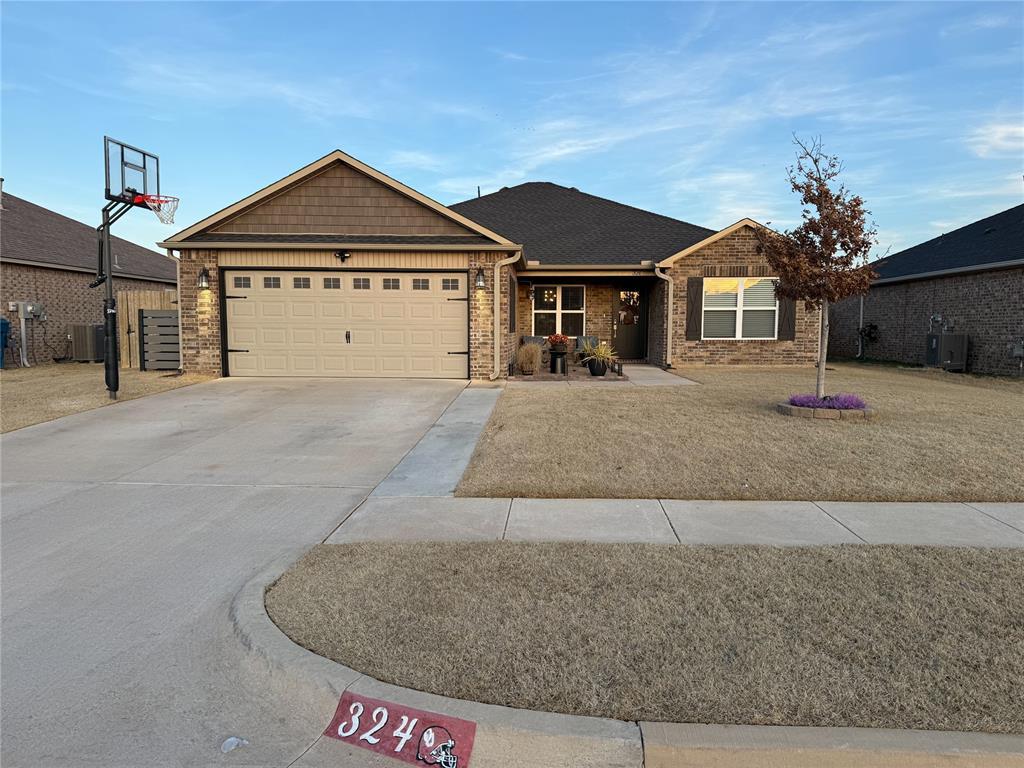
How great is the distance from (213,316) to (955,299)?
65.4 feet

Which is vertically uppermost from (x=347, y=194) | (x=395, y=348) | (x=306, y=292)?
(x=347, y=194)

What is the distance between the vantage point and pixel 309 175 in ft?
45.8

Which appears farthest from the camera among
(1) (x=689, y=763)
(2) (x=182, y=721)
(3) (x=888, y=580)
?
(3) (x=888, y=580)

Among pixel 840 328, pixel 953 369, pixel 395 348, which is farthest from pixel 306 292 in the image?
pixel 840 328

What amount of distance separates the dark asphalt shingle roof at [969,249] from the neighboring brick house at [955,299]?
1.6 inches

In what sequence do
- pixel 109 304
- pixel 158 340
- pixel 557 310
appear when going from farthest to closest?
pixel 557 310
pixel 158 340
pixel 109 304

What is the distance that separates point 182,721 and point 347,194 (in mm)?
12884

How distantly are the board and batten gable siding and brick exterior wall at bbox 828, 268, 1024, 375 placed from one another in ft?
46.1

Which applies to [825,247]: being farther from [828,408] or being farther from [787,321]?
[787,321]

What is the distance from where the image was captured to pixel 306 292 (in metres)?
14.1

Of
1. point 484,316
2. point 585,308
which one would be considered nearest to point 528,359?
point 484,316

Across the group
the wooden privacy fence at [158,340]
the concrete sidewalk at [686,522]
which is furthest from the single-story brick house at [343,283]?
the concrete sidewalk at [686,522]

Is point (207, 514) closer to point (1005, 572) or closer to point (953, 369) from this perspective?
point (1005, 572)

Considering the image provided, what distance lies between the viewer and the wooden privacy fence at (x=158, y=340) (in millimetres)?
15406
